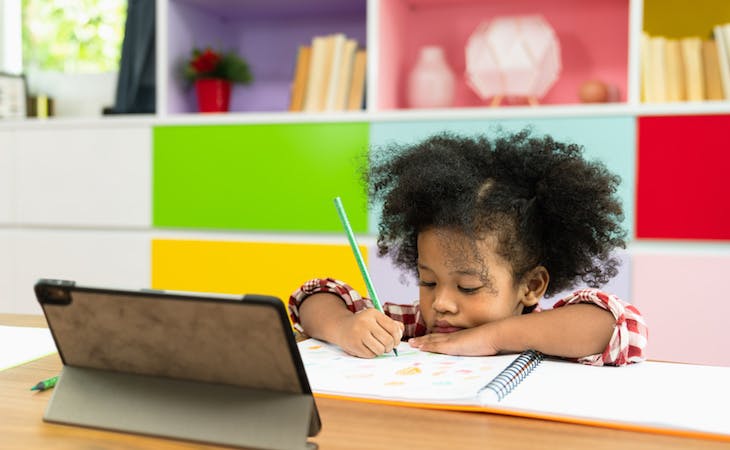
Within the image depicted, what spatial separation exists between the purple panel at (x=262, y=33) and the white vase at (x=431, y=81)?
1.19 feet

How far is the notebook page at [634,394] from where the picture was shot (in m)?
0.61

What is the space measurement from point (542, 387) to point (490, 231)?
0.38 m

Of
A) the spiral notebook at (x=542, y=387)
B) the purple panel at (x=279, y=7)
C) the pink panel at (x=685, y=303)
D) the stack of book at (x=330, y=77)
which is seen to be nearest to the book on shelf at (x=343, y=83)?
the stack of book at (x=330, y=77)

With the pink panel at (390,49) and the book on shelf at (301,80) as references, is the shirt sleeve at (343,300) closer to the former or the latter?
the pink panel at (390,49)

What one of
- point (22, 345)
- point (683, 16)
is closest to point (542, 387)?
point (22, 345)

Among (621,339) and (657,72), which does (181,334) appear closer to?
(621,339)

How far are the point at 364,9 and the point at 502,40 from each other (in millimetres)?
593

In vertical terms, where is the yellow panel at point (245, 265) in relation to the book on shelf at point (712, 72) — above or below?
below

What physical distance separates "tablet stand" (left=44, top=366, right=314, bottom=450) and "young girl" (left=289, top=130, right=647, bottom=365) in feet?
1.28

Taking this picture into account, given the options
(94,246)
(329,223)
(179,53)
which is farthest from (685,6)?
(94,246)

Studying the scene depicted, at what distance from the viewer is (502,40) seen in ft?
7.66

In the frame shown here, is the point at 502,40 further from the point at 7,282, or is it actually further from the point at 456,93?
the point at 7,282

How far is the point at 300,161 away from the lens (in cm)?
235

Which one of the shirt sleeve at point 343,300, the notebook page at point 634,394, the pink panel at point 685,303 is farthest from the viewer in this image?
the pink panel at point 685,303
